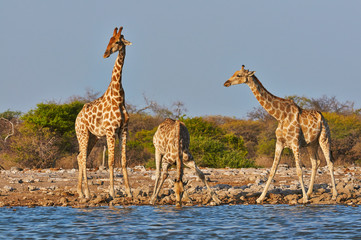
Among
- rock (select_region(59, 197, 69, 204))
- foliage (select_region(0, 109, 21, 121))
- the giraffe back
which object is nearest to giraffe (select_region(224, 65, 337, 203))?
the giraffe back

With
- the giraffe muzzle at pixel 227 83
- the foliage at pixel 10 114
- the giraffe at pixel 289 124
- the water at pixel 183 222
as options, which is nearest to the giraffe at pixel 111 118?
the water at pixel 183 222

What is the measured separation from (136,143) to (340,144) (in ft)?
36.9

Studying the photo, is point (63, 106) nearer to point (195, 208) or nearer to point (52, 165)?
point (52, 165)

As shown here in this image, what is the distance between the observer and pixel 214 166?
23969 mm

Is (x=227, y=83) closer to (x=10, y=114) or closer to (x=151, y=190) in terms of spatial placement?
(x=151, y=190)

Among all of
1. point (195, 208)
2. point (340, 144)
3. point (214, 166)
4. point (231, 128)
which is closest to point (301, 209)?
point (195, 208)

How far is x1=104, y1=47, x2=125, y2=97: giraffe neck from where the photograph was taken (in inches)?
525

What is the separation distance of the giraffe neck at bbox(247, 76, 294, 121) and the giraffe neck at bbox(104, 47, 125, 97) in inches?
121

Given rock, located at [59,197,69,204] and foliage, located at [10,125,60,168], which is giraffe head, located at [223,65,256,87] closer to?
rock, located at [59,197,69,204]

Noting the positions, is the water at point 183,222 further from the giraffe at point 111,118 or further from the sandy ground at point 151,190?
the giraffe at point 111,118

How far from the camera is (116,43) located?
13109 millimetres

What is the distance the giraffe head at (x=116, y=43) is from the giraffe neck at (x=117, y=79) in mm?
224

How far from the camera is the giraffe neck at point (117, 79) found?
525 inches

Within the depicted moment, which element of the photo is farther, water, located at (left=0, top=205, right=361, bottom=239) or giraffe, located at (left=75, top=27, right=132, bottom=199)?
giraffe, located at (left=75, top=27, right=132, bottom=199)
